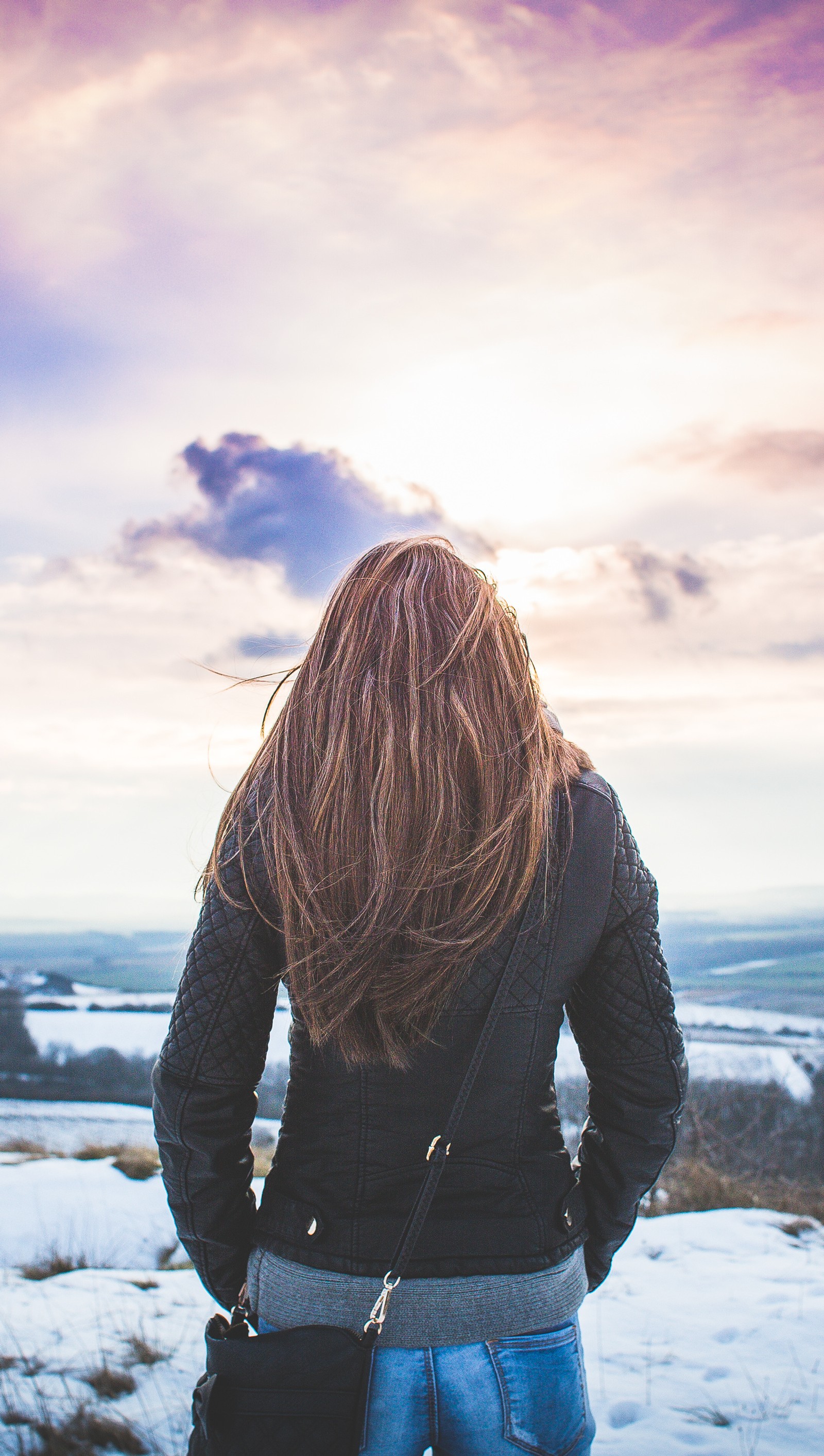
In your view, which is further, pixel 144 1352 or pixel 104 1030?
pixel 104 1030

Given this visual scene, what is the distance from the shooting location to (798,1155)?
7.95m

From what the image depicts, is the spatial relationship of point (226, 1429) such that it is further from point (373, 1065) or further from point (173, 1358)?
point (173, 1358)

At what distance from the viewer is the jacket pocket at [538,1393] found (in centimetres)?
113

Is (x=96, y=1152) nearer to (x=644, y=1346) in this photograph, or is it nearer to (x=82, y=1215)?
(x=82, y=1215)

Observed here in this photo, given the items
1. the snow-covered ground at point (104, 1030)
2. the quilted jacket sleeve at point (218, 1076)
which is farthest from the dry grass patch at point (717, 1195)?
the snow-covered ground at point (104, 1030)

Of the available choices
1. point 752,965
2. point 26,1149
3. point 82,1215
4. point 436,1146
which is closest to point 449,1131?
point 436,1146

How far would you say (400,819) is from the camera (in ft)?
3.78

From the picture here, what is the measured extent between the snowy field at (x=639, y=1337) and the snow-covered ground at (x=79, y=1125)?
9.78 ft

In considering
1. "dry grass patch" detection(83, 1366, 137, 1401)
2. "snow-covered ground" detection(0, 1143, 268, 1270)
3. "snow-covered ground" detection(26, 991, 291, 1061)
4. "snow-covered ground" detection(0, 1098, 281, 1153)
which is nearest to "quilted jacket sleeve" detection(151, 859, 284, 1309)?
"dry grass patch" detection(83, 1366, 137, 1401)

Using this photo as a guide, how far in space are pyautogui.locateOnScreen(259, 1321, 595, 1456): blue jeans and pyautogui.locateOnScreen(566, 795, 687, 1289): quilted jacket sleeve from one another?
1.18 ft

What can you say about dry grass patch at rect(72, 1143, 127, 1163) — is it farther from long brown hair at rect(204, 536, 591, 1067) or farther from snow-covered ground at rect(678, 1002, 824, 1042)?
snow-covered ground at rect(678, 1002, 824, 1042)

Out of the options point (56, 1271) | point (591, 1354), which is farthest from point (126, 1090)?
point (591, 1354)

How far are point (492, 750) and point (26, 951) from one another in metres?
17.1

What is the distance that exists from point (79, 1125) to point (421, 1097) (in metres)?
8.93
